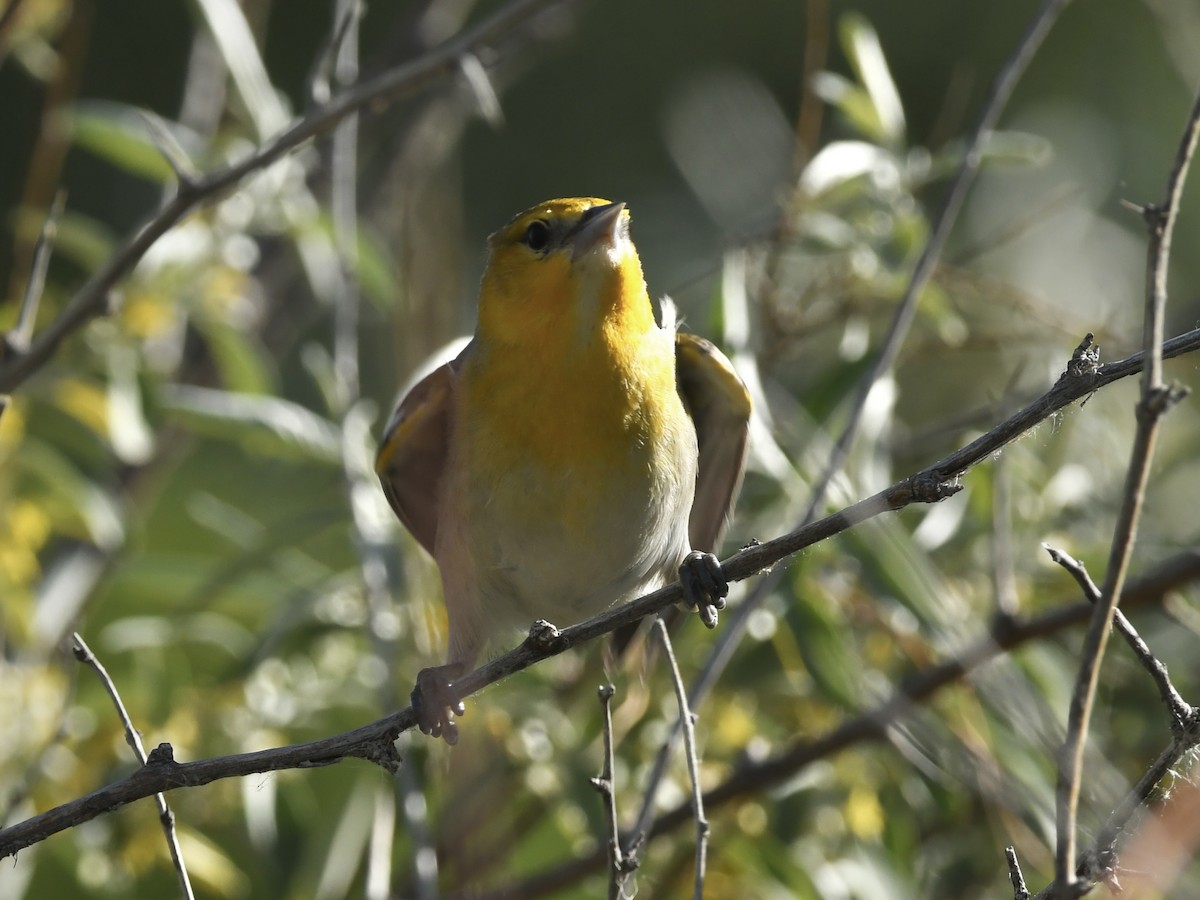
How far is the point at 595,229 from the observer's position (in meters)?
3.28

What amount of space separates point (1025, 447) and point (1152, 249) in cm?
266

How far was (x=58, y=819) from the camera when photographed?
196 cm

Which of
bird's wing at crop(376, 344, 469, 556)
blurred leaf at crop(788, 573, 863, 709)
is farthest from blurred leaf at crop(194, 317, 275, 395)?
blurred leaf at crop(788, 573, 863, 709)

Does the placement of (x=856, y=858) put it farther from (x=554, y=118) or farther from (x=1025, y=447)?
(x=554, y=118)

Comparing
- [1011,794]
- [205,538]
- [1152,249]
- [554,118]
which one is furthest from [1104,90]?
[1152,249]

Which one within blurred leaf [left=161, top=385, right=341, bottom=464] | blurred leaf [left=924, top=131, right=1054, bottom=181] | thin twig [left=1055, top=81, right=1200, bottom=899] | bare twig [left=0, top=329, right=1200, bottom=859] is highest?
blurred leaf [left=161, top=385, right=341, bottom=464]

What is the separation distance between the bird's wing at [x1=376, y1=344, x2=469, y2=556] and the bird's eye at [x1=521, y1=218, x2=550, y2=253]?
0.34 m

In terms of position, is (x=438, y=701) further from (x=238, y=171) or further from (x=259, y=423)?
(x=259, y=423)

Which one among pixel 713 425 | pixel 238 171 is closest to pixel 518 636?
pixel 713 425

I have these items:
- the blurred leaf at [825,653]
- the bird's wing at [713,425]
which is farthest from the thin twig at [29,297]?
the blurred leaf at [825,653]

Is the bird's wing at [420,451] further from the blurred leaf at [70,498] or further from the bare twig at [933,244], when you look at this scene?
the bare twig at [933,244]

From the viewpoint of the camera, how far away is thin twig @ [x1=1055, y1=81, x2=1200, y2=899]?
1385 mm

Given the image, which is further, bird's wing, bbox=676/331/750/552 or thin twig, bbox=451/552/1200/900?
bird's wing, bbox=676/331/750/552

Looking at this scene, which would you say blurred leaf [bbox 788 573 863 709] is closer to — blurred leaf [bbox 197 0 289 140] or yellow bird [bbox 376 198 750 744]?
yellow bird [bbox 376 198 750 744]
